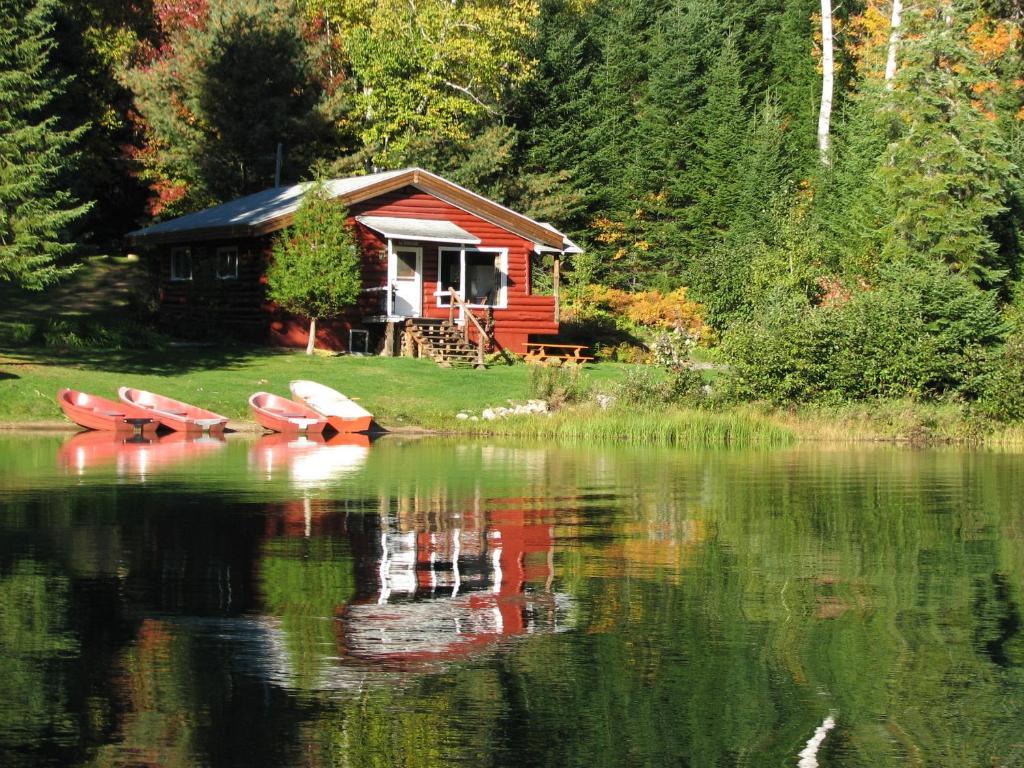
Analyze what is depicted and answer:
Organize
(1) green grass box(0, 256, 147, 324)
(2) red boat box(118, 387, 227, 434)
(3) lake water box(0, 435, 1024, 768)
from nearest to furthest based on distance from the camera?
(3) lake water box(0, 435, 1024, 768) < (2) red boat box(118, 387, 227, 434) < (1) green grass box(0, 256, 147, 324)

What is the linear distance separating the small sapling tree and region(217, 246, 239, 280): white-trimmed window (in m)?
4.81

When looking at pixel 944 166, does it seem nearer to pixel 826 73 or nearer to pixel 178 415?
pixel 826 73

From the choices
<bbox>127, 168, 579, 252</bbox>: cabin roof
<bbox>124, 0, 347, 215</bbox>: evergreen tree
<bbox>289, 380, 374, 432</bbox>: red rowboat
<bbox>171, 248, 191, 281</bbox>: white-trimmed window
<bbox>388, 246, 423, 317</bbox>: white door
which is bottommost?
<bbox>289, 380, 374, 432</bbox>: red rowboat

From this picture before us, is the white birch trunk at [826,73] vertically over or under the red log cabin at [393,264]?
over

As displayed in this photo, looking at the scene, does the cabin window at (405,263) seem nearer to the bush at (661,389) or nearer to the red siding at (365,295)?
the red siding at (365,295)

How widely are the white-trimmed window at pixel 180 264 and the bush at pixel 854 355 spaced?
23.1 meters

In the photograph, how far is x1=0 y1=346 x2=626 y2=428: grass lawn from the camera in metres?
36.4

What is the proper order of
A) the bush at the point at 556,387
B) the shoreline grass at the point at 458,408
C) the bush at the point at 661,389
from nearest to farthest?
1. the shoreline grass at the point at 458,408
2. the bush at the point at 661,389
3. the bush at the point at 556,387

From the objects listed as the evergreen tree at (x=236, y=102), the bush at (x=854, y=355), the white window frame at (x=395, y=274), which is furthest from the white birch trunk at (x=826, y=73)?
the bush at (x=854, y=355)

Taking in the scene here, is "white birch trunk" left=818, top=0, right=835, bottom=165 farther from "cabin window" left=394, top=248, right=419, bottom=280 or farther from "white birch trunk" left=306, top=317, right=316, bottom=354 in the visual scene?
"white birch trunk" left=306, top=317, right=316, bottom=354

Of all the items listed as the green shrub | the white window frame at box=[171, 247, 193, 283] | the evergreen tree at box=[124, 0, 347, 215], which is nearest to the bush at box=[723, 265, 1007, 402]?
the green shrub

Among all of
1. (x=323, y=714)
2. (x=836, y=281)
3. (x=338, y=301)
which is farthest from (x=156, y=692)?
(x=836, y=281)

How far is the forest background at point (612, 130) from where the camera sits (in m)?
50.7

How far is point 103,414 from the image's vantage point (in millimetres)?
34469
